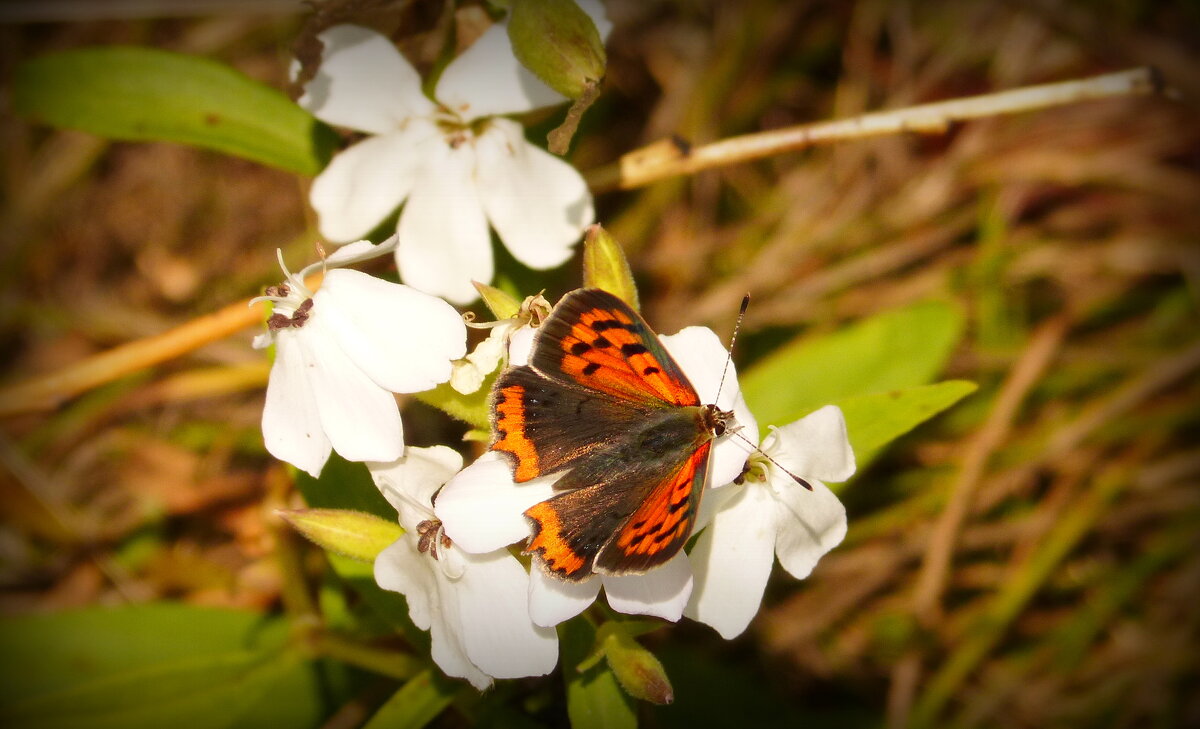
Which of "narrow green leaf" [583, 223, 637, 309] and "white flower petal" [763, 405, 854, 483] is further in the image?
"narrow green leaf" [583, 223, 637, 309]

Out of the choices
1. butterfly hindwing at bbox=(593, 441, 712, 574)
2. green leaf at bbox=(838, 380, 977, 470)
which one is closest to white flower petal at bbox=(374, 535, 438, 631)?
butterfly hindwing at bbox=(593, 441, 712, 574)

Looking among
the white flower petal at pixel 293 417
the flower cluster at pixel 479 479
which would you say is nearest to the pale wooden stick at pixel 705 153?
the flower cluster at pixel 479 479

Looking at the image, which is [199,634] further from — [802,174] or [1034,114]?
[1034,114]

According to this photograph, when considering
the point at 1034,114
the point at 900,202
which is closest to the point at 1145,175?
the point at 1034,114

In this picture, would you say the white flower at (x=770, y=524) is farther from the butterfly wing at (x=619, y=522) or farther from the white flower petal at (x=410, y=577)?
the white flower petal at (x=410, y=577)

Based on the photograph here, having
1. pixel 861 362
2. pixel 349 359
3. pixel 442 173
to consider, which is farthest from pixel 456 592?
pixel 861 362

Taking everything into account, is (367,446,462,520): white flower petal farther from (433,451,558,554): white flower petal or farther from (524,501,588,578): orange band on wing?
(524,501,588,578): orange band on wing

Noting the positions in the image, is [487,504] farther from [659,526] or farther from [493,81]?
[493,81]
